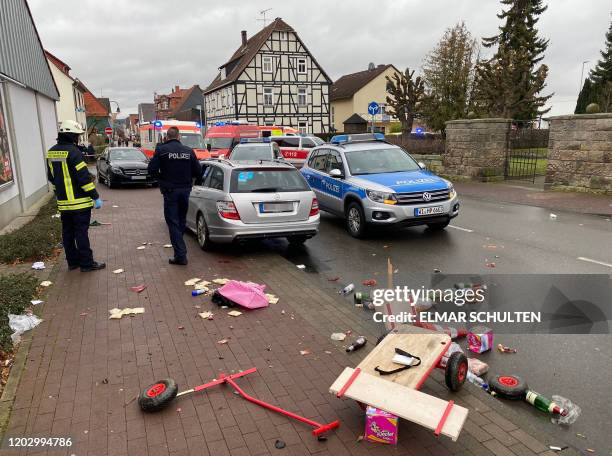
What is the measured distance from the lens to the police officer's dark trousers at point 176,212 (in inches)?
291

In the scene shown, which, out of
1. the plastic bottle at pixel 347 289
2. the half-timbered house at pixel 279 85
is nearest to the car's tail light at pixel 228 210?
the plastic bottle at pixel 347 289

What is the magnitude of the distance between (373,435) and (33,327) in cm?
379

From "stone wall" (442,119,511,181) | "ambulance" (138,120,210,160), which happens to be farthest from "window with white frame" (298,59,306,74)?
"stone wall" (442,119,511,181)

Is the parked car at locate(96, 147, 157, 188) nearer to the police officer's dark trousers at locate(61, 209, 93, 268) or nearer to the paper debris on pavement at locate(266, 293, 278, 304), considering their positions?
the police officer's dark trousers at locate(61, 209, 93, 268)

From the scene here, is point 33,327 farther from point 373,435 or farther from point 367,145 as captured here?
point 367,145

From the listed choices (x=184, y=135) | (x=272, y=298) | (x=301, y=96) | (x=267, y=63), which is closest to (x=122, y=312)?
(x=272, y=298)

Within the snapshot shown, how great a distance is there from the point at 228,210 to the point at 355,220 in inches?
119

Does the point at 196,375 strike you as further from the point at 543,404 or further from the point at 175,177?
the point at 175,177

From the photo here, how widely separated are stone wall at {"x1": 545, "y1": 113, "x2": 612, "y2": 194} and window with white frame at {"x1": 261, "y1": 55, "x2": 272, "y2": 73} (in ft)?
127

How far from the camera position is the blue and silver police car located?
9172mm

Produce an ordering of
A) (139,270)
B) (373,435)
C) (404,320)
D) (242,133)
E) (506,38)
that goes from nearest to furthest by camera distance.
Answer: (373,435), (404,320), (139,270), (242,133), (506,38)

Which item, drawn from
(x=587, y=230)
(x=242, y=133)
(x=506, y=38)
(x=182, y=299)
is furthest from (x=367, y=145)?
(x=506, y=38)

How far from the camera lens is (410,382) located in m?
3.44

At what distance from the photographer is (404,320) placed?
15.7ft
